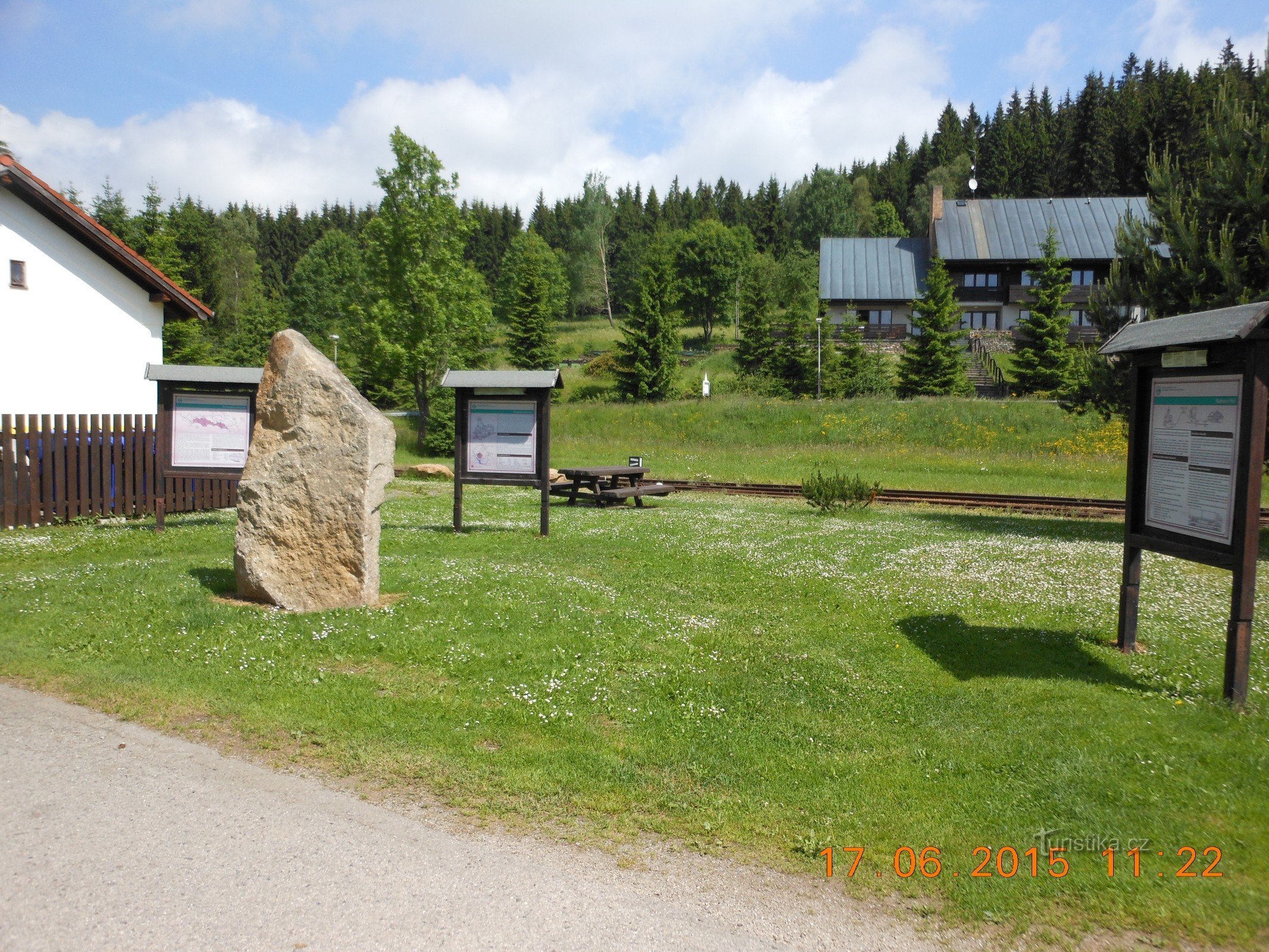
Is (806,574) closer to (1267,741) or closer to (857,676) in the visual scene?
(857,676)

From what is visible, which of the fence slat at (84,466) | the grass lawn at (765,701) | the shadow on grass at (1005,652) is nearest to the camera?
the grass lawn at (765,701)

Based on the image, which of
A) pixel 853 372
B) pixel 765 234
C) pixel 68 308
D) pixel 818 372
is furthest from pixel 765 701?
pixel 765 234

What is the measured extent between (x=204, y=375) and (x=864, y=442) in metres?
29.6

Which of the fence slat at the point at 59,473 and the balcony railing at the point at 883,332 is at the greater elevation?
the balcony railing at the point at 883,332

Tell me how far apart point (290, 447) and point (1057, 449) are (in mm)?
33232

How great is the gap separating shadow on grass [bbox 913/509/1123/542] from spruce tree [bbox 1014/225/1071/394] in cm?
2863

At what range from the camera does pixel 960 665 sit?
7.94 m

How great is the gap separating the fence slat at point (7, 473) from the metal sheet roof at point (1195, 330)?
17161 mm

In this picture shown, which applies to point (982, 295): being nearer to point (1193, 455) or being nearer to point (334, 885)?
point (1193, 455)

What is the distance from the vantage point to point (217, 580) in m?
10.7

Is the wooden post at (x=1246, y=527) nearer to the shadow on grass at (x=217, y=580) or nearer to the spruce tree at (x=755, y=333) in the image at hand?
the shadow on grass at (x=217, y=580)

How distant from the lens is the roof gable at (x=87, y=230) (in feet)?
66.8
